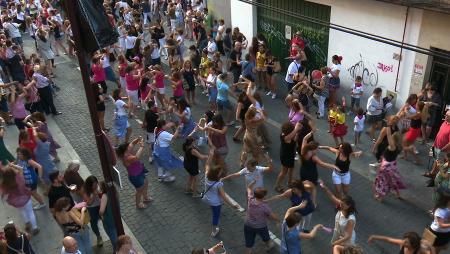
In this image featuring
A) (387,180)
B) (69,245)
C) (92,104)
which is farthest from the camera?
(387,180)

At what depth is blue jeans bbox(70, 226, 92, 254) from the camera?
23.2ft

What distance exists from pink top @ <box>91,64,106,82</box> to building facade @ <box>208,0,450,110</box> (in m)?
6.19

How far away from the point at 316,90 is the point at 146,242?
21.6ft

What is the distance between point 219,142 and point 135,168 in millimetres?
2120

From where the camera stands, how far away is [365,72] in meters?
13.0

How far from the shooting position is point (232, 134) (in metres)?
12.1

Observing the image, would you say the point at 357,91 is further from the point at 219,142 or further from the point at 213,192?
the point at 213,192

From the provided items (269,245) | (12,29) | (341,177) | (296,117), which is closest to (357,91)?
(296,117)

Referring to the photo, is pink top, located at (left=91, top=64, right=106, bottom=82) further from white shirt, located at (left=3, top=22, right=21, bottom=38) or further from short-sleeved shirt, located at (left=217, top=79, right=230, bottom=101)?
white shirt, located at (left=3, top=22, right=21, bottom=38)

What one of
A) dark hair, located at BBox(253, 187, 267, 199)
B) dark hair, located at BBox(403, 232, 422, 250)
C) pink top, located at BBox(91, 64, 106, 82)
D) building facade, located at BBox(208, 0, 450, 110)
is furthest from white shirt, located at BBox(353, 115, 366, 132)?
pink top, located at BBox(91, 64, 106, 82)

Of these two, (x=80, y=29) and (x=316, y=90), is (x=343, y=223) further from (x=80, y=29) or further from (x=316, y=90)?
(x=316, y=90)

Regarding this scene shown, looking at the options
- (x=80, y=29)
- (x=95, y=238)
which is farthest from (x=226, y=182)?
(x=80, y=29)

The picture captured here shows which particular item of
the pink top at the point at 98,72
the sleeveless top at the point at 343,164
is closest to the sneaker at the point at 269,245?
the sleeveless top at the point at 343,164

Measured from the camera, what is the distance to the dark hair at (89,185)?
24.2 ft
